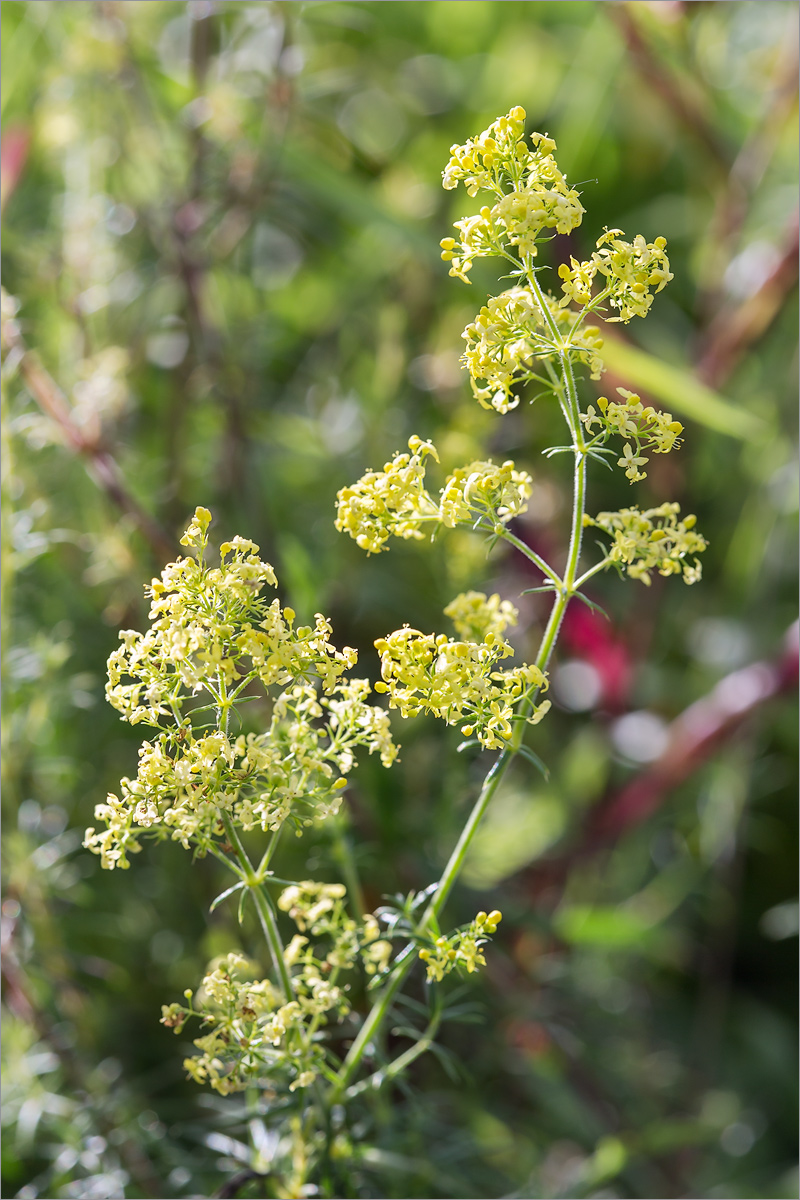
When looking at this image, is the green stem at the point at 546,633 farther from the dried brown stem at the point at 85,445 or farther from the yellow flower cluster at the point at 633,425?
the dried brown stem at the point at 85,445

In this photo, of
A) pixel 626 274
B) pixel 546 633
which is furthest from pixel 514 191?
pixel 546 633

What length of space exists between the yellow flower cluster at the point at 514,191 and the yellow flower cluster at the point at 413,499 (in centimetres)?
7

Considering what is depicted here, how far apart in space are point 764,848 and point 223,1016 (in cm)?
77

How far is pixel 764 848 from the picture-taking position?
102cm

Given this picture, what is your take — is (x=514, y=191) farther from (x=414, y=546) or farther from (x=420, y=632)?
(x=414, y=546)

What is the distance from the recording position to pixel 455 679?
13.3 inches

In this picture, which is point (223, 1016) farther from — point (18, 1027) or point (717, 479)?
point (717, 479)

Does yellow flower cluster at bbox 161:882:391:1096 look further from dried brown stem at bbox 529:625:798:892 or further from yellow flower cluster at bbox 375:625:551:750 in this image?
dried brown stem at bbox 529:625:798:892

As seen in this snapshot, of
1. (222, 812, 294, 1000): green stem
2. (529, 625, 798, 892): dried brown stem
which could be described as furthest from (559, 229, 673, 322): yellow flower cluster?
(529, 625, 798, 892): dried brown stem

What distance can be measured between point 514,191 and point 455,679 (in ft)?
0.55

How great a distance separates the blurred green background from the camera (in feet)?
2.26

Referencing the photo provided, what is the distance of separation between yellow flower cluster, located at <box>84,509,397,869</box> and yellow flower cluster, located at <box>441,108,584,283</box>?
14 centimetres

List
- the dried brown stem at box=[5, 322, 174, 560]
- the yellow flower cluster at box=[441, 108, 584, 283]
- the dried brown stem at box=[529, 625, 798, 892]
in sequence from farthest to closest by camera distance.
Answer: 1. the dried brown stem at box=[529, 625, 798, 892]
2. the dried brown stem at box=[5, 322, 174, 560]
3. the yellow flower cluster at box=[441, 108, 584, 283]

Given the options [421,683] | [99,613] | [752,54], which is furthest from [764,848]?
[752,54]
